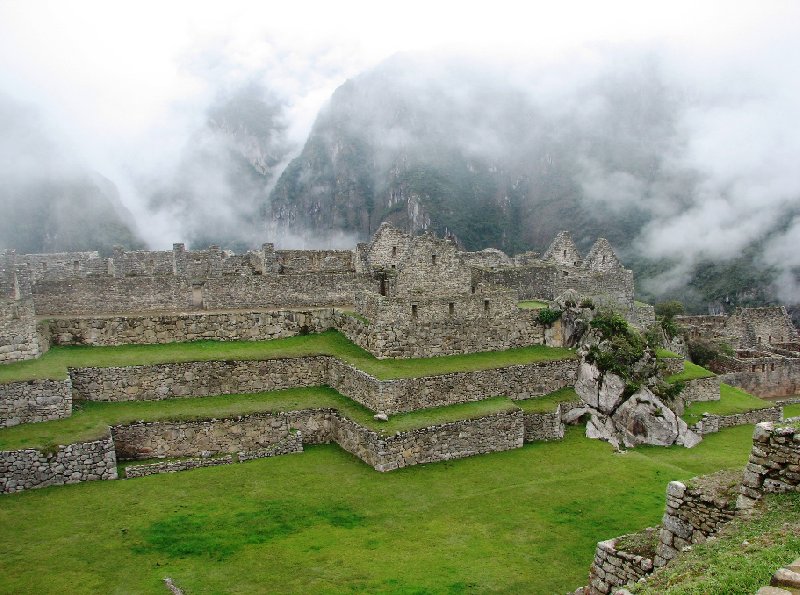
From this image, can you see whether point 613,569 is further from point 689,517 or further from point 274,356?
point 274,356

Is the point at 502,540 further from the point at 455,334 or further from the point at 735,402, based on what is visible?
the point at 735,402

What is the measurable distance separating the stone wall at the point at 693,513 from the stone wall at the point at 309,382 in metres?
10.6

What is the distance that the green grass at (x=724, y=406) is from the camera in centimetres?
2350

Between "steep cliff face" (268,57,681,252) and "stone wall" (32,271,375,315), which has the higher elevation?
"steep cliff face" (268,57,681,252)

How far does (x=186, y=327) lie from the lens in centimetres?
2253

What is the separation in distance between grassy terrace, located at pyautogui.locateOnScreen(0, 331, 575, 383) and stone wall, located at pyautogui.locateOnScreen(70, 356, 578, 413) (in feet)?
0.84

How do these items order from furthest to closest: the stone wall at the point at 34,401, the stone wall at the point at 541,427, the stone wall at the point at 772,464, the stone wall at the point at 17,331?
the stone wall at the point at 541,427
the stone wall at the point at 17,331
the stone wall at the point at 34,401
the stone wall at the point at 772,464

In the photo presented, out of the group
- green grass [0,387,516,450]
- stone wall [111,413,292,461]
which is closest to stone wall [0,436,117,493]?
green grass [0,387,516,450]

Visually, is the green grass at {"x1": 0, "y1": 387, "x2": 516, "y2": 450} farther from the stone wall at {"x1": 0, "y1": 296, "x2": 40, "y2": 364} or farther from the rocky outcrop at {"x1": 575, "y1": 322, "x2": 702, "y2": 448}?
the rocky outcrop at {"x1": 575, "y1": 322, "x2": 702, "y2": 448}

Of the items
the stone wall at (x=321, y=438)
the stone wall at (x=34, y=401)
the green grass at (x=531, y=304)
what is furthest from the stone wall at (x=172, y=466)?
the green grass at (x=531, y=304)

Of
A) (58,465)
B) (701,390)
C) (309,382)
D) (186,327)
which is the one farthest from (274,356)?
(701,390)

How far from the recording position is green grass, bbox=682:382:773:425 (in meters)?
23.5

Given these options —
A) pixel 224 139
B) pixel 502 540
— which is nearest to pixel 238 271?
pixel 502 540

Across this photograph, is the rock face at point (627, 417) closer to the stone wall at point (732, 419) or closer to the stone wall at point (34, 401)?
the stone wall at point (732, 419)
